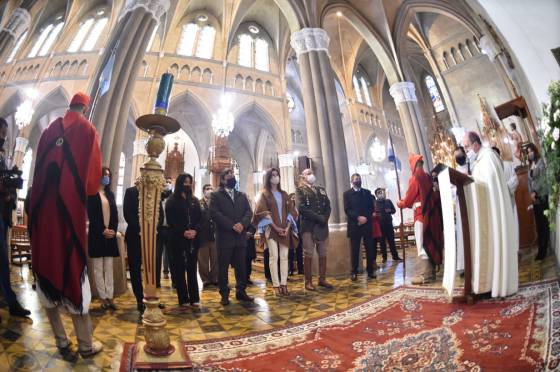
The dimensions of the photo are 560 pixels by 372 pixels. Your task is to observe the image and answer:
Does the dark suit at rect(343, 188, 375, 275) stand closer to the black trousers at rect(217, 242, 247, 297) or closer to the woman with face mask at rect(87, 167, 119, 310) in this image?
the black trousers at rect(217, 242, 247, 297)

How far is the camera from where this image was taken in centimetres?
216

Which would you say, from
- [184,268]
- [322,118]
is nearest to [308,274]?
[184,268]

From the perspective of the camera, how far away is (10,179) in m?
2.21

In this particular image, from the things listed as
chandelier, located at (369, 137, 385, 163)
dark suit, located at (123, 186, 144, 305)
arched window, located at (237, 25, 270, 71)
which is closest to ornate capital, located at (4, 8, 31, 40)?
dark suit, located at (123, 186, 144, 305)

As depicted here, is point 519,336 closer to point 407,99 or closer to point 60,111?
point 407,99

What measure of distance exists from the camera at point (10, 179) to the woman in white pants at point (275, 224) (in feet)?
7.34

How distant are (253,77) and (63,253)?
14.5 meters

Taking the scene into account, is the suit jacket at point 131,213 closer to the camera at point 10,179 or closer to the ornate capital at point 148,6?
the camera at point 10,179

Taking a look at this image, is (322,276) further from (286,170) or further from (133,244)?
(286,170)

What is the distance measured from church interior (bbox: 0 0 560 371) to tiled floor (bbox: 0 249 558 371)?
0.02m

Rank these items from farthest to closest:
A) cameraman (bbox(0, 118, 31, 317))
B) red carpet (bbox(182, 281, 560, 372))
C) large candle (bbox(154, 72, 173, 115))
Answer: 1. cameraman (bbox(0, 118, 31, 317))
2. large candle (bbox(154, 72, 173, 115))
3. red carpet (bbox(182, 281, 560, 372))

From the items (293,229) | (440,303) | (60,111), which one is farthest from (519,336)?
(60,111)

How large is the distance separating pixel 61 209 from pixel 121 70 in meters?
4.26

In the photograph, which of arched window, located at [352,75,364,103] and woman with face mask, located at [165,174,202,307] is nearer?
woman with face mask, located at [165,174,202,307]
